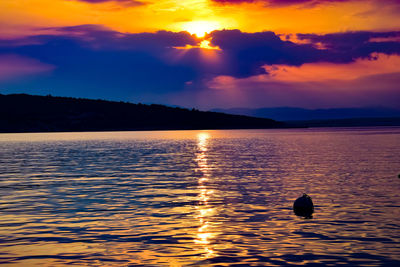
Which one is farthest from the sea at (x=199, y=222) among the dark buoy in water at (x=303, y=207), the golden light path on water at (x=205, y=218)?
the dark buoy in water at (x=303, y=207)

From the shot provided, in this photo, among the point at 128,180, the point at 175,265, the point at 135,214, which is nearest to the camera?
the point at 175,265

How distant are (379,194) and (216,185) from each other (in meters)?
12.4

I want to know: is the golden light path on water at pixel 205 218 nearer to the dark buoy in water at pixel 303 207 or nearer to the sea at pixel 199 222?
the sea at pixel 199 222

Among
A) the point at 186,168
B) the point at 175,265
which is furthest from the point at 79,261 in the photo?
the point at 186,168

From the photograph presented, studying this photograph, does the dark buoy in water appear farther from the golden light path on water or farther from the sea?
the golden light path on water

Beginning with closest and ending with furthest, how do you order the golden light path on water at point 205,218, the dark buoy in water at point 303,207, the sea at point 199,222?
A: the sea at point 199,222
the golden light path on water at point 205,218
the dark buoy in water at point 303,207

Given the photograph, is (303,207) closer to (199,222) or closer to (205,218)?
(205,218)

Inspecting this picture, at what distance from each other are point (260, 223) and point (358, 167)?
34552 millimetres

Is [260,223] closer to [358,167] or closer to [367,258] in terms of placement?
[367,258]

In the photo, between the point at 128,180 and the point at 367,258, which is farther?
the point at 128,180

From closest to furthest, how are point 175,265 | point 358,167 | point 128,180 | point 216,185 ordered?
1. point 175,265
2. point 216,185
3. point 128,180
4. point 358,167

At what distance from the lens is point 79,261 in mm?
17750

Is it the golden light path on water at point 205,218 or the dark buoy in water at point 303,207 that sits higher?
the dark buoy in water at point 303,207

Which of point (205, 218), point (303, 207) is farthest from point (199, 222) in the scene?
point (303, 207)
